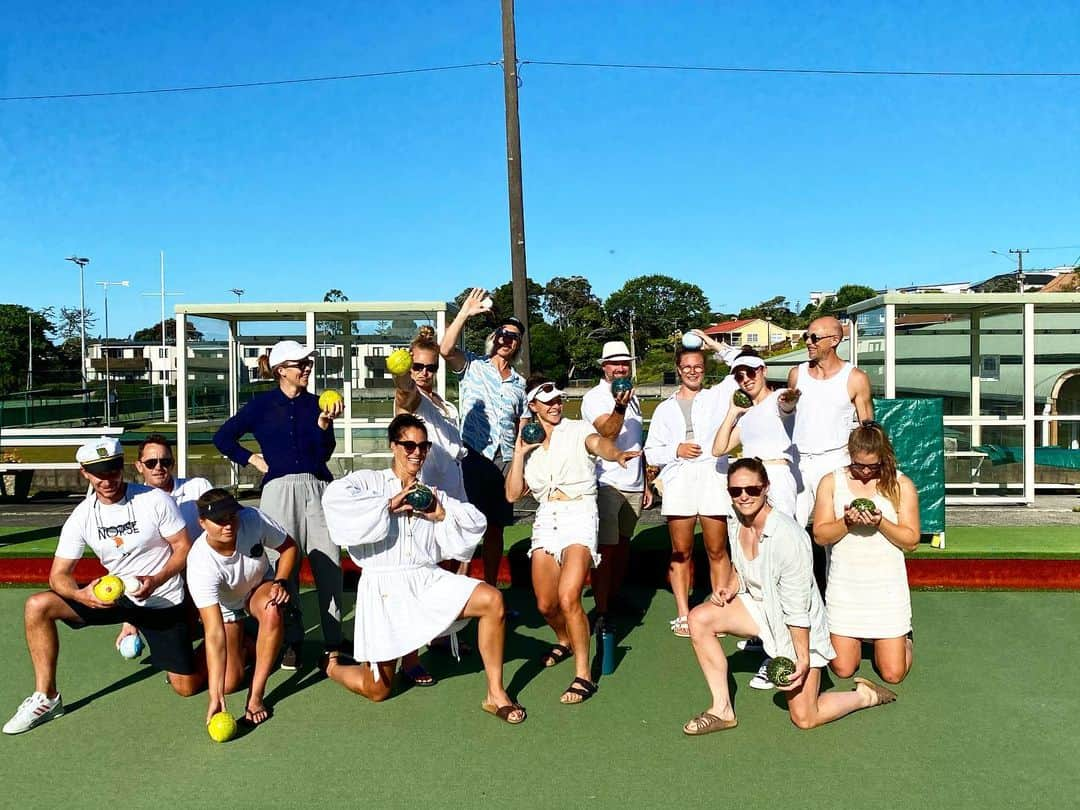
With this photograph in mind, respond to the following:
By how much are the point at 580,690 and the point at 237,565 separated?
A: 1.63 m

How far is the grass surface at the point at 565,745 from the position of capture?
3.26 m

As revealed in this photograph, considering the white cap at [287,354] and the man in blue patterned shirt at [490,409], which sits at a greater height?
A: the white cap at [287,354]

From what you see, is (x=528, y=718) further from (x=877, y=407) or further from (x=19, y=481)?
(x=19, y=481)

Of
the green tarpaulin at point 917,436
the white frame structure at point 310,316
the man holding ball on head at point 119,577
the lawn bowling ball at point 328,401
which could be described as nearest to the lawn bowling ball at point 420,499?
the lawn bowling ball at point 328,401

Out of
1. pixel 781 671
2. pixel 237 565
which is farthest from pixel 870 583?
pixel 237 565

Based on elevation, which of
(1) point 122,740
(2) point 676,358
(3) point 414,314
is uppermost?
(3) point 414,314

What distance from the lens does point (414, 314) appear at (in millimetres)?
9492

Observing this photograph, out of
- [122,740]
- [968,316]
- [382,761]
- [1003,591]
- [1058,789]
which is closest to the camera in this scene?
[1058,789]

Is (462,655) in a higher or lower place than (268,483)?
lower

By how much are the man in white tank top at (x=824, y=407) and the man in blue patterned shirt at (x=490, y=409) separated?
1.53 m

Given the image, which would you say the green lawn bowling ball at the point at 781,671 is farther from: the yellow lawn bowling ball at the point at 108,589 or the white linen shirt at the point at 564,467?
the yellow lawn bowling ball at the point at 108,589

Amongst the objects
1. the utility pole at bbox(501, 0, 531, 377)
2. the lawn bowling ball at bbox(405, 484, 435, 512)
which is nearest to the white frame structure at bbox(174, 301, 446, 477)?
the utility pole at bbox(501, 0, 531, 377)

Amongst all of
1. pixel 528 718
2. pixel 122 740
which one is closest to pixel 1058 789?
pixel 528 718

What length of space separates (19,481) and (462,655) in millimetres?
9365
